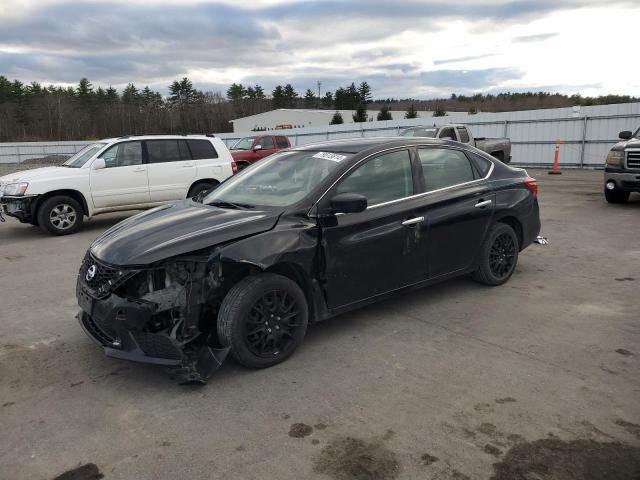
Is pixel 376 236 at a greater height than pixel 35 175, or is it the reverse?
pixel 35 175

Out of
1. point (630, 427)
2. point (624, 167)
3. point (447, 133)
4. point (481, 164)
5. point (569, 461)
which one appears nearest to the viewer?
point (569, 461)

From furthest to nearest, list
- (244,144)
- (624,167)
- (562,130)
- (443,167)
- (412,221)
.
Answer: (562,130)
(244,144)
(624,167)
(443,167)
(412,221)

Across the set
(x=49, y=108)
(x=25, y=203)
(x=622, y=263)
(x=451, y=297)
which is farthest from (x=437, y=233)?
(x=49, y=108)

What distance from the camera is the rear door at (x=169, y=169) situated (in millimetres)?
10141

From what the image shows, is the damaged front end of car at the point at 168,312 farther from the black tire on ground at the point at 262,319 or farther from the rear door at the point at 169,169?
the rear door at the point at 169,169

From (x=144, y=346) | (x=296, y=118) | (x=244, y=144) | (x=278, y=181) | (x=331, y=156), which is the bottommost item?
(x=144, y=346)

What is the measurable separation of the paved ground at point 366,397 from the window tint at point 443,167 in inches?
47.5

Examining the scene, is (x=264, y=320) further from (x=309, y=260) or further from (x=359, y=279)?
(x=359, y=279)

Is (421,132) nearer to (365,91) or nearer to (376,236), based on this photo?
(376,236)

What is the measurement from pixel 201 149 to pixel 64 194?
110 inches

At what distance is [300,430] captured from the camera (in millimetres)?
3068

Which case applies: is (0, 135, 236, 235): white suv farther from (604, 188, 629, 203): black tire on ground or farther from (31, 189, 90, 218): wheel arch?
(604, 188, 629, 203): black tire on ground

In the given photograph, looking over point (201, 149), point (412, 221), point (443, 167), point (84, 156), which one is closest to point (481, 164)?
point (443, 167)

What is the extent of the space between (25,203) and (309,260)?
7.25 metres
